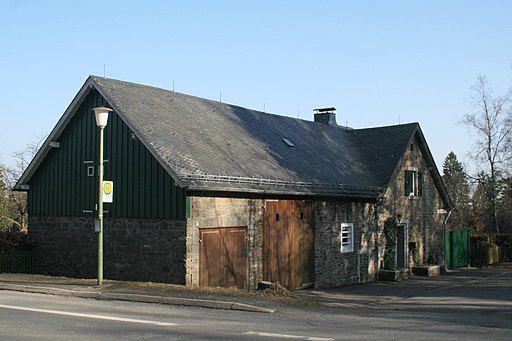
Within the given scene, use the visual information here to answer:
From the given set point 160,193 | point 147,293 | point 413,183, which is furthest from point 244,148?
point 413,183

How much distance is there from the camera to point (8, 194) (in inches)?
1870

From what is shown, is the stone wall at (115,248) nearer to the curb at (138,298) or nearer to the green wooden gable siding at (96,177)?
the green wooden gable siding at (96,177)

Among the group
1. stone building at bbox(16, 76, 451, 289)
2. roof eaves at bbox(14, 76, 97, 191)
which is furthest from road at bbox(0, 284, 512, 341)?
roof eaves at bbox(14, 76, 97, 191)

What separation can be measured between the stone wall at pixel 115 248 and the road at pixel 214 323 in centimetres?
431

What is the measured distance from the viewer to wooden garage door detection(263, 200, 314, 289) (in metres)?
21.9

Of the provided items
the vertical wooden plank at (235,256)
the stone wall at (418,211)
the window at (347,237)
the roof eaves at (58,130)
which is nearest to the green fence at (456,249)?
the stone wall at (418,211)

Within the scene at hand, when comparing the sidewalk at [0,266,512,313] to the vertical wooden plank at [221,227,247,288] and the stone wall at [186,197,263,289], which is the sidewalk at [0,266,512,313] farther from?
the vertical wooden plank at [221,227,247,288]

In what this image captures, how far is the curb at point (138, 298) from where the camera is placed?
13.9 meters

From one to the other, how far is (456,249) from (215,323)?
89.6 feet

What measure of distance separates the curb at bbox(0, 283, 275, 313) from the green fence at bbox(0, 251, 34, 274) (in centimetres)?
456

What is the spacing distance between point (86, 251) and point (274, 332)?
12077 mm

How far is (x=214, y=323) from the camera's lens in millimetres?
11797

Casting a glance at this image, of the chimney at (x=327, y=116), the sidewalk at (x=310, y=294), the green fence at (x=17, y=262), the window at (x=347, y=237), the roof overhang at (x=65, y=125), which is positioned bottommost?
the sidewalk at (x=310, y=294)

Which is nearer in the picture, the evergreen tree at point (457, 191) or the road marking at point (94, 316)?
the road marking at point (94, 316)
